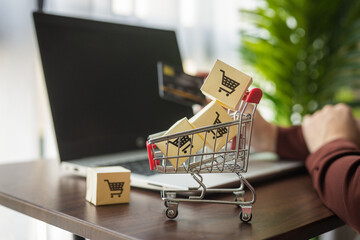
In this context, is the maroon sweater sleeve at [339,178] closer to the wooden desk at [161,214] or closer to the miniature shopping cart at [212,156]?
the wooden desk at [161,214]

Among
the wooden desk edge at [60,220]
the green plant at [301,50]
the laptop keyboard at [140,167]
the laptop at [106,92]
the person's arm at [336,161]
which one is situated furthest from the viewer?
the green plant at [301,50]

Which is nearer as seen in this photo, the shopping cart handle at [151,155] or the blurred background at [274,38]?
the shopping cart handle at [151,155]

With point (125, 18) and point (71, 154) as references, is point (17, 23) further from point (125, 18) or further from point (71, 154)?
point (71, 154)

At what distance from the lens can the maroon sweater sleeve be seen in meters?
0.61

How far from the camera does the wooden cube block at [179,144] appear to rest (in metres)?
0.54

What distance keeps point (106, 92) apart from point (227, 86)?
525 millimetres

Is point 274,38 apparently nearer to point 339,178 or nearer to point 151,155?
point 339,178

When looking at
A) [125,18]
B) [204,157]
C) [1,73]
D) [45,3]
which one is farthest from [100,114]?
[125,18]

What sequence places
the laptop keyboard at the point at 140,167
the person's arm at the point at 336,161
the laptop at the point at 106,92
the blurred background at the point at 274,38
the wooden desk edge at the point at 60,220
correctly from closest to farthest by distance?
the wooden desk edge at the point at 60,220
the person's arm at the point at 336,161
the laptop keyboard at the point at 140,167
the laptop at the point at 106,92
the blurred background at the point at 274,38

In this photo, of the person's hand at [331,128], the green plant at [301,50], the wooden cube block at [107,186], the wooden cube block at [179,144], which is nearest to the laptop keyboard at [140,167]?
the wooden cube block at [107,186]

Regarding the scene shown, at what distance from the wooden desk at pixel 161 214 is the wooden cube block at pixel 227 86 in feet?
0.54

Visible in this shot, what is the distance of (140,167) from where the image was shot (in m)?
0.83

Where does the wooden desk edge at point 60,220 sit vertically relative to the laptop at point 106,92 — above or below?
below

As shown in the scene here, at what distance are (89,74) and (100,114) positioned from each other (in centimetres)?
10
